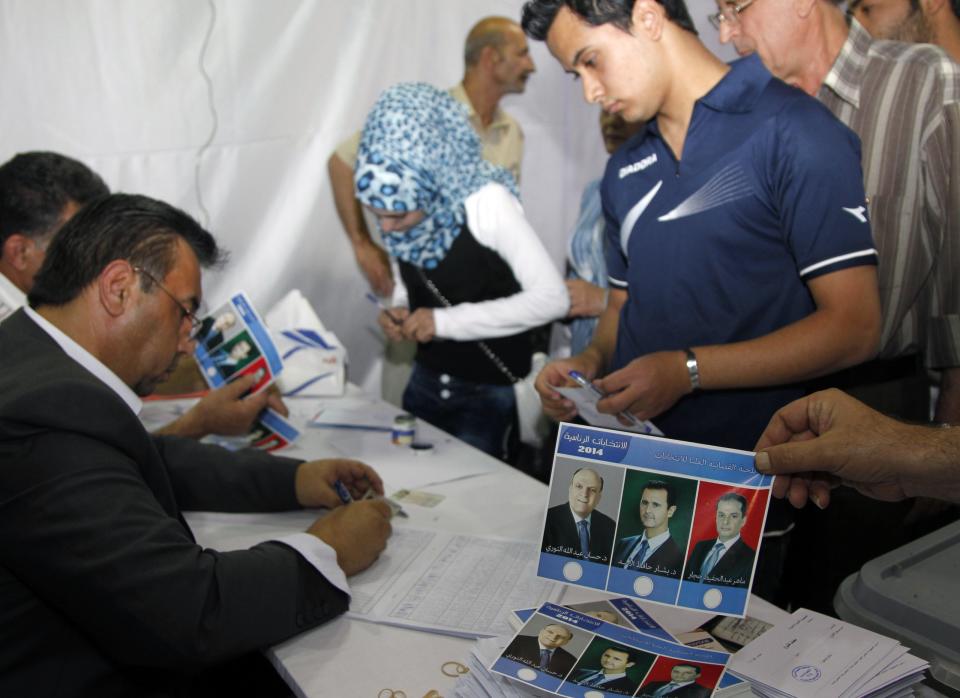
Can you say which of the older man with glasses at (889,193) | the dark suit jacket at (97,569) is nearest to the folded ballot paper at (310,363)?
the dark suit jacket at (97,569)

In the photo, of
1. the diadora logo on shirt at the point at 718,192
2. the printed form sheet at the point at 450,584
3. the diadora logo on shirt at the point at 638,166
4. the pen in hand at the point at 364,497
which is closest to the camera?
the printed form sheet at the point at 450,584

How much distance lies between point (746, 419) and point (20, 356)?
1338 millimetres

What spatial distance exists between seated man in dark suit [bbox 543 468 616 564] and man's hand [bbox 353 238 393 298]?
89.3 inches

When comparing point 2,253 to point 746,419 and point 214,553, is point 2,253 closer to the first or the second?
point 214,553

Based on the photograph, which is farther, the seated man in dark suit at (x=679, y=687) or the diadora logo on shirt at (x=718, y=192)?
the diadora logo on shirt at (x=718, y=192)

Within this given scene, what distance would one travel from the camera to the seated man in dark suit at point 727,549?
1071 millimetres

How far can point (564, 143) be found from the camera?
3822 millimetres

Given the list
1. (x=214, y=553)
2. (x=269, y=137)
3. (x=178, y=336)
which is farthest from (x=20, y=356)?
(x=269, y=137)

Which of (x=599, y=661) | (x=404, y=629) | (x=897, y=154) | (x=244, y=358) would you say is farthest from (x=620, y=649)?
(x=897, y=154)

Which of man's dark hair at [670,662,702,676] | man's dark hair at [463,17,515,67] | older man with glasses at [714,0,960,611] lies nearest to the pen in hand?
man's dark hair at [670,662,702,676]

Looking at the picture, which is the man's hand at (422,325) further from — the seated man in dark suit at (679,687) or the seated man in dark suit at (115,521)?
the seated man in dark suit at (679,687)

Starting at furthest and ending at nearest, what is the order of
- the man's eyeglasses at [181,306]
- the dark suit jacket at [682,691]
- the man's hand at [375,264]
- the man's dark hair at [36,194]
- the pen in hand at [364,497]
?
the man's hand at [375,264] < the man's dark hair at [36,194] < the pen in hand at [364,497] < the man's eyeglasses at [181,306] < the dark suit jacket at [682,691]

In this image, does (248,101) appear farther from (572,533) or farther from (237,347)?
(572,533)

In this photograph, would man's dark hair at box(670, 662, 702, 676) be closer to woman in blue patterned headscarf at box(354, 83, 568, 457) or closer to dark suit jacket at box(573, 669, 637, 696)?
dark suit jacket at box(573, 669, 637, 696)
